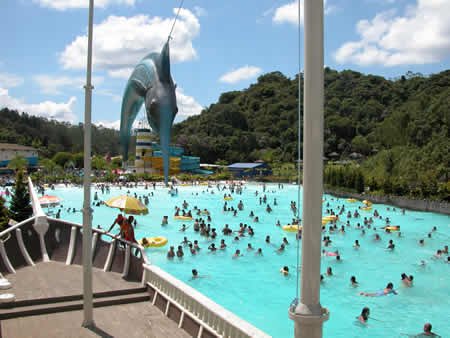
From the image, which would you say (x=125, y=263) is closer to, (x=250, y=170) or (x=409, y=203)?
(x=409, y=203)

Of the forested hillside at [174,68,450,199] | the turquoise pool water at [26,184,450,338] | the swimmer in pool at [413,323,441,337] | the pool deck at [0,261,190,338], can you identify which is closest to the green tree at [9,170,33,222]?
the turquoise pool water at [26,184,450,338]

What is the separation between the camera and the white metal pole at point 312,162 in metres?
2.88

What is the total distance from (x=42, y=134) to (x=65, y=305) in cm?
9905

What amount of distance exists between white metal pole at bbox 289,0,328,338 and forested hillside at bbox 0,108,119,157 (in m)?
89.5

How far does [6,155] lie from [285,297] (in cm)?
7030

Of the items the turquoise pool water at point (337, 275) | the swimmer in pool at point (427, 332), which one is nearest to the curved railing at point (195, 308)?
the turquoise pool water at point (337, 275)

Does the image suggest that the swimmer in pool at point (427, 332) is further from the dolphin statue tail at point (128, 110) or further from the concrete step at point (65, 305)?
the dolphin statue tail at point (128, 110)

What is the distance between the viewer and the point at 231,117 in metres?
112

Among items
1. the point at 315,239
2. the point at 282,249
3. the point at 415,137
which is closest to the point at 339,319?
the point at 282,249

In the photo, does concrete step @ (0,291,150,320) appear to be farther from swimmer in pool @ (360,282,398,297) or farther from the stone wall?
the stone wall

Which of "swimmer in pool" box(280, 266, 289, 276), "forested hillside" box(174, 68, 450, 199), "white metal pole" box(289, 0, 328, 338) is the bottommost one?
"swimmer in pool" box(280, 266, 289, 276)

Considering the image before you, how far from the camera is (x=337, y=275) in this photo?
17469 mm

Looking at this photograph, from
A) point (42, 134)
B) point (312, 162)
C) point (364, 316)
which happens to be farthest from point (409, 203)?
point (42, 134)

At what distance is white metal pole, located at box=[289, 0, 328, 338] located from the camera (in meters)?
2.88
